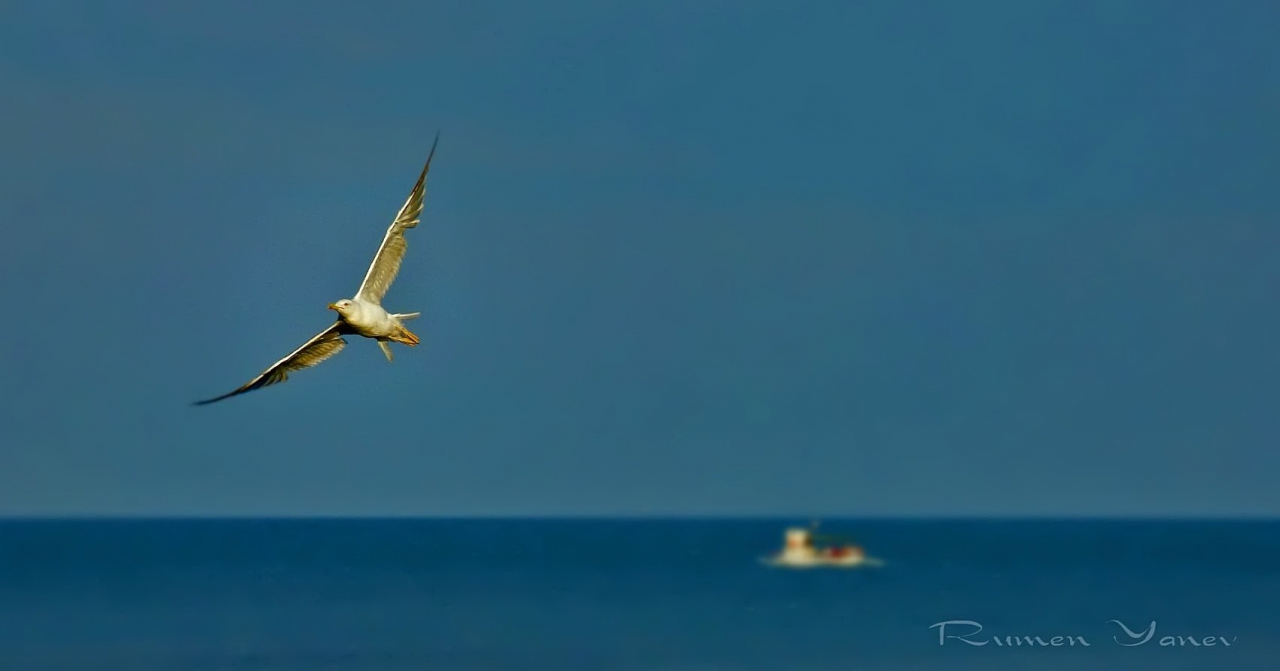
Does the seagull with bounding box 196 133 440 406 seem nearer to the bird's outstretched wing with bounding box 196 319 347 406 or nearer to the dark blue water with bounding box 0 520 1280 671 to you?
the bird's outstretched wing with bounding box 196 319 347 406

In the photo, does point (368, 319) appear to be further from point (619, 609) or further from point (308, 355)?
point (619, 609)

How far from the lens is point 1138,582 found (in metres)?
84.8

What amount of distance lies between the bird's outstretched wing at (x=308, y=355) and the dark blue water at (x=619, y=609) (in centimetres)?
1918

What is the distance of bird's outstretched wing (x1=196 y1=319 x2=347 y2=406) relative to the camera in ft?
96.7

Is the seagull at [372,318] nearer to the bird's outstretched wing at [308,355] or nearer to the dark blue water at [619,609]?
the bird's outstretched wing at [308,355]

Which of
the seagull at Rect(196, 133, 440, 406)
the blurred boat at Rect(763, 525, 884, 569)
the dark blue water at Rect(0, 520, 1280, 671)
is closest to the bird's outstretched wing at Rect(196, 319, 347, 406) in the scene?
the seagull at Rect(196, 133, 440, 406)

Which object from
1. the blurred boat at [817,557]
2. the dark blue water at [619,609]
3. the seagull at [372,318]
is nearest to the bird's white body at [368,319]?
the seagull at [372,318]

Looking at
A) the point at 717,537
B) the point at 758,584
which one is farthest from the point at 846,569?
the point at 717,537

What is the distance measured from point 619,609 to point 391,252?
41.8m

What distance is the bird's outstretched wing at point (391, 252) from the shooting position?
28656 mm

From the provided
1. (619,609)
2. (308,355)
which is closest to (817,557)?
(619,609)

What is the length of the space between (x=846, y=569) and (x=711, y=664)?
4196 cm

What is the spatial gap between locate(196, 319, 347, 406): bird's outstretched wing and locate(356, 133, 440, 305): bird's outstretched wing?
2.30 feet

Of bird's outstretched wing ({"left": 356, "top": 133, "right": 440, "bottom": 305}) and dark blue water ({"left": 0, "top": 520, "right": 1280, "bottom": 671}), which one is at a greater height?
dark blue water ({"left": 0, "top": 520, "right": 1280, "bottom": 671})
